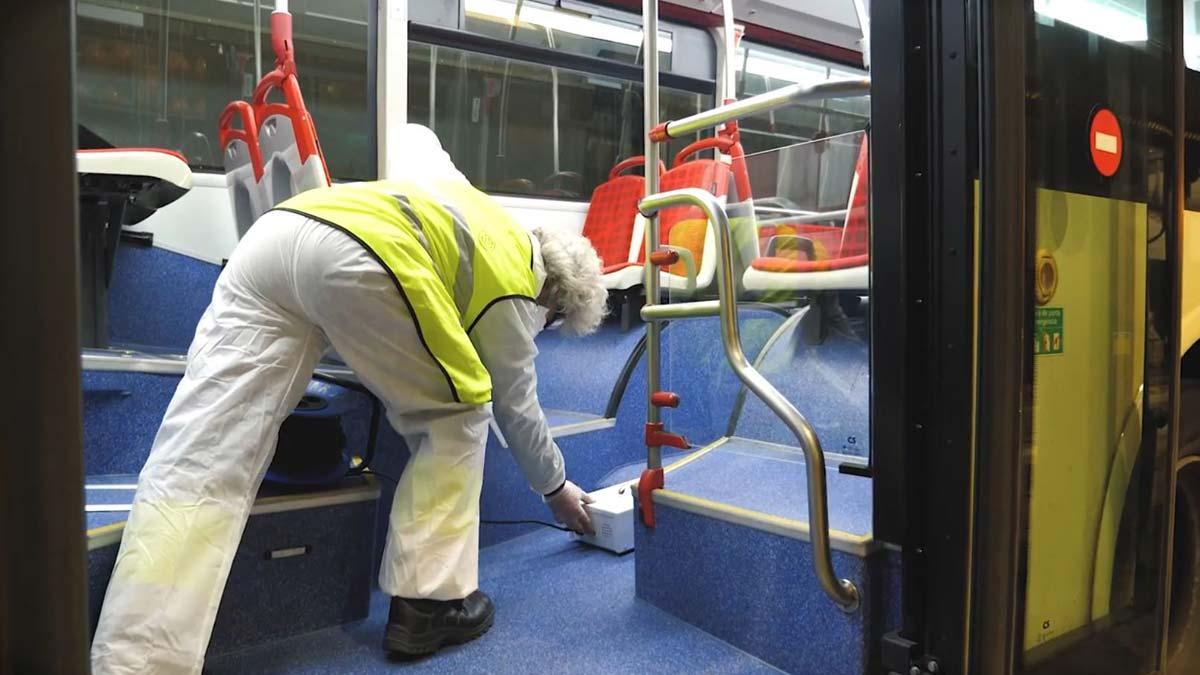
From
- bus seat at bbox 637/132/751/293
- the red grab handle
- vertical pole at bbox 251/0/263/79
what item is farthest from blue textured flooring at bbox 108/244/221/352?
the red grab handle

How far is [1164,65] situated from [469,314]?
1.52 meters

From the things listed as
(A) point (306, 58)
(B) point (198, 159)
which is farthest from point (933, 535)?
(A) point (306, 58)

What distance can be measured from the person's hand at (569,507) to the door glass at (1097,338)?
4.11 feet

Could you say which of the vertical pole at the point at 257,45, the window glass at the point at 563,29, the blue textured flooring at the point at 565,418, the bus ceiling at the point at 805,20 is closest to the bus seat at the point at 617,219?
the window glass at the point at 563,29

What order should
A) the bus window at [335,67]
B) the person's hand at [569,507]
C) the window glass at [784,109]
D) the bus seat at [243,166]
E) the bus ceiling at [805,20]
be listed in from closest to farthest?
the person's hand at [569,507] < the bus seat at [243,166] < the bus window at [335,67] < the bus ceiling at [805,20] < the window glass at [784,109]

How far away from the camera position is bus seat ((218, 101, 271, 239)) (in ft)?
9.82

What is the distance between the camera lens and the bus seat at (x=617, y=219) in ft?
13.4

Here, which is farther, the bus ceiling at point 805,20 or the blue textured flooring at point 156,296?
the bus ceiling at point 805,20

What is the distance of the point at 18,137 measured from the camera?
547 mm

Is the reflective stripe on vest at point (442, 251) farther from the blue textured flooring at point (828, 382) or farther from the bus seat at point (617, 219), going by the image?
the bus seat at point (617, 219)

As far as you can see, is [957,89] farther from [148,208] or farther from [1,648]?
[148,208]

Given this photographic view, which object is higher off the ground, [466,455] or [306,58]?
[306,58]

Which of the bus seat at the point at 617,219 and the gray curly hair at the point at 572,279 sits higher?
the bus seat at the point at 617,219

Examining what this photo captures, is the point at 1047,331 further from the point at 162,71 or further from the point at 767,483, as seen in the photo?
the point at 162,71
